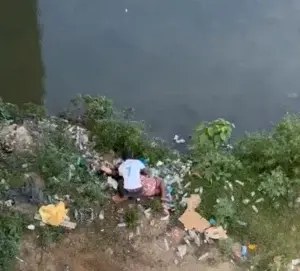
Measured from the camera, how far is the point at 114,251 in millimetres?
4863

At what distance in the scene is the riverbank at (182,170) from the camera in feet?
16.4

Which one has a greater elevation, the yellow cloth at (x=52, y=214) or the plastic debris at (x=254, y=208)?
the plastic debris at (x=254, y=208)

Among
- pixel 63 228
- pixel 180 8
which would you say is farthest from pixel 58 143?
pixel 180 8

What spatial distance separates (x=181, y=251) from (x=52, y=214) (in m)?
1.03

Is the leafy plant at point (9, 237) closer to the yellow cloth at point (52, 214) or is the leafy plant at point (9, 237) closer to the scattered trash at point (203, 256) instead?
the yellow cloth at point (52, 214)

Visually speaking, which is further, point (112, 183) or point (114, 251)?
point (112, 183)

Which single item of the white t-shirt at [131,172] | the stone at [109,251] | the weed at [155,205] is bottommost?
the stone at [109,251]

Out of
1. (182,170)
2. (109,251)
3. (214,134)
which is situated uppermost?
(214,134)

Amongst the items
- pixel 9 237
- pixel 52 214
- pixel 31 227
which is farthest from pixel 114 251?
pixel 9 237

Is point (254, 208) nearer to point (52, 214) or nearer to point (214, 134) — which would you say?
point (214, 134)

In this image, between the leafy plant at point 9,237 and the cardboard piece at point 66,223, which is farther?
the cardboard piece at point 66,223

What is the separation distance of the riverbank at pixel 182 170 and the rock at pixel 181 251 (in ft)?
0.97

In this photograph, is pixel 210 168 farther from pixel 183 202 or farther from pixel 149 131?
pixel 149 131

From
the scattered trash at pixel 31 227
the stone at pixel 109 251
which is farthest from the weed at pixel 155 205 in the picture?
the scattered trash at pixel 31 227
